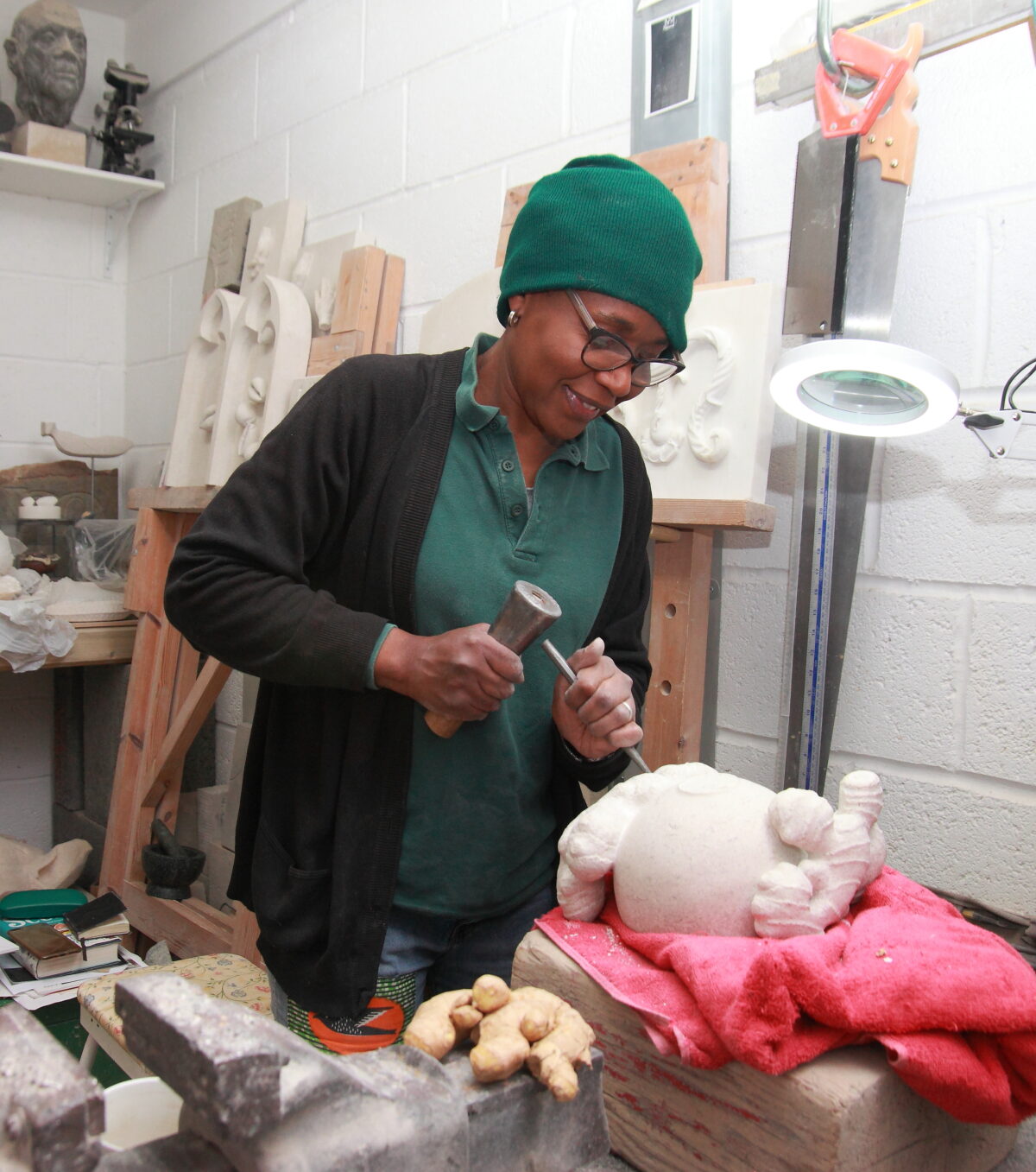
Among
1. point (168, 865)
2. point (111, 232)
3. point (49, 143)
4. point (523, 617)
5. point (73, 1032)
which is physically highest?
point (49, 143)

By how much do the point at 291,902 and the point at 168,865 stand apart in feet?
5.43

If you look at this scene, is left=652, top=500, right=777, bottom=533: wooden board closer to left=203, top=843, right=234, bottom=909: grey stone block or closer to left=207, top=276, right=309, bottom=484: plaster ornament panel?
left=207, top=276, right=309, bottom=484: plaster ornament panel

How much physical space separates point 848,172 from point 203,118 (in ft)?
8.32

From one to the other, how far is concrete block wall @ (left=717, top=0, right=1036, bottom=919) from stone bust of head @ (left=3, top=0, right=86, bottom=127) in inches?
102

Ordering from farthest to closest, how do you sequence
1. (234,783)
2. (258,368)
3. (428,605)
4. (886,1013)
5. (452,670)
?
(234,783)
(258,368)
(428,605)
(452,670)
(886,1013)

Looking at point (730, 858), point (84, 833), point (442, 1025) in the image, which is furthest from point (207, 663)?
point (442, 1025)

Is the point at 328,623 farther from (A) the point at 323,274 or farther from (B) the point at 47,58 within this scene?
(B) the point at 47,58

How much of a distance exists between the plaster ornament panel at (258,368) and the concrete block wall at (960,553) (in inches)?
49.3

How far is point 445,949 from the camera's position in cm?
124

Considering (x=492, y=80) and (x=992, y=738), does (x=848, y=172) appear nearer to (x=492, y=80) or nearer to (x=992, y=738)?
(x=992, y=738)

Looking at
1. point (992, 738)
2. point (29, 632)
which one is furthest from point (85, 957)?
point (992, 738)

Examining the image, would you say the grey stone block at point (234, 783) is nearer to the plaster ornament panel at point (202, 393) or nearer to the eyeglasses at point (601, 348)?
the plaster ornament panel at point (202, 393)

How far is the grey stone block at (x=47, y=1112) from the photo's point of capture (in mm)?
465

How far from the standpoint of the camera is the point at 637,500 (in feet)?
4.46
